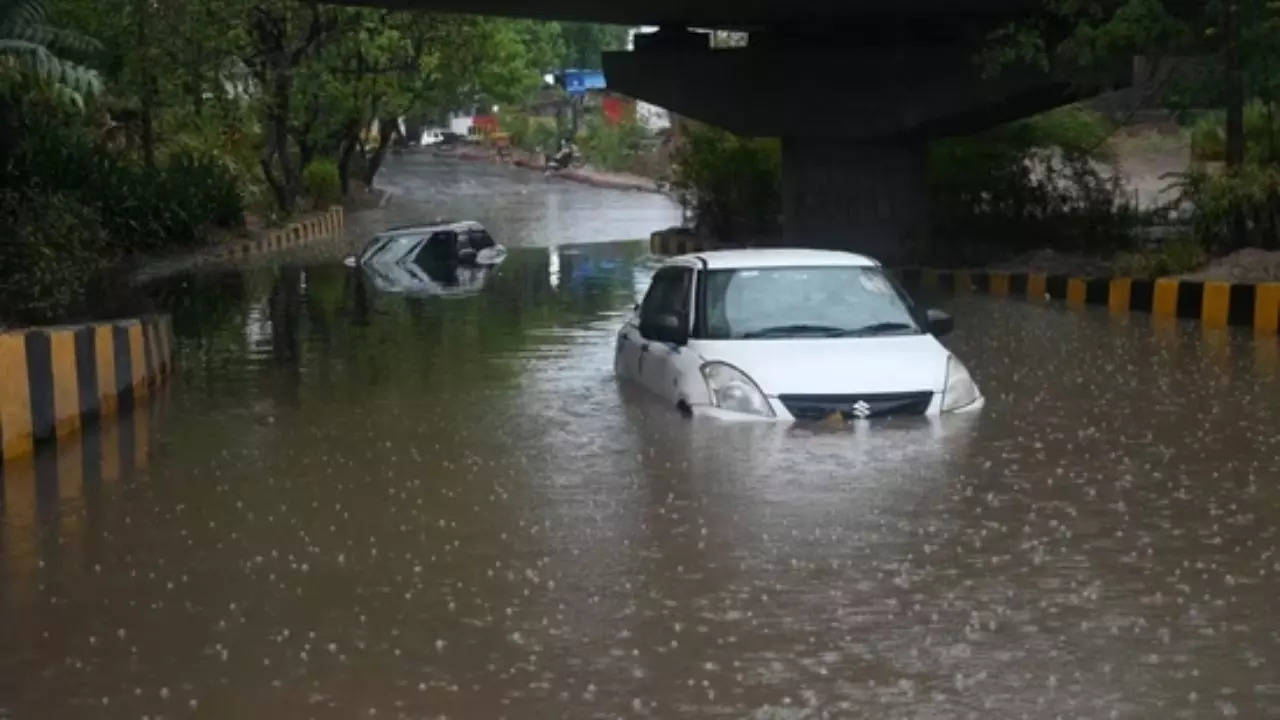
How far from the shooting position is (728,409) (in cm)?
1298

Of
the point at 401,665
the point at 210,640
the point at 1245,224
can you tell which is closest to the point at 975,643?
the point at 401,665

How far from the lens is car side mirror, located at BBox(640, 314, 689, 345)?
45.4 feet

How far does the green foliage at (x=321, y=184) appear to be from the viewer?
5538 centimetres

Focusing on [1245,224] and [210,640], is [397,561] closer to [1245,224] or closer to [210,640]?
[210,640]

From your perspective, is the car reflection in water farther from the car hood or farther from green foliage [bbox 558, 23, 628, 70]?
green foliage [bbox 558, 23, 628, 70]

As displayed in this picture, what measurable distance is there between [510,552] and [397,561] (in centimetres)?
53

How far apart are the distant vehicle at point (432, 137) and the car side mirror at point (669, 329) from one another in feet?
407

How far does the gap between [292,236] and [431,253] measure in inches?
391

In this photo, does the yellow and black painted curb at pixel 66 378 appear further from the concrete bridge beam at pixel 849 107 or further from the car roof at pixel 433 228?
the car roof at pixel 433 228

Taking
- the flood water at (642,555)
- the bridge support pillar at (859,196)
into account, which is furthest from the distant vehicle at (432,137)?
the flood water at (642,555)

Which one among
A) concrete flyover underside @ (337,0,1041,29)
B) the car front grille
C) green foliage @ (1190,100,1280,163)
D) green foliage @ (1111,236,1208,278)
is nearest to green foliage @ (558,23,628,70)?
green foliage @ (1190,100,1280,163)

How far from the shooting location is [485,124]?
5335 inches

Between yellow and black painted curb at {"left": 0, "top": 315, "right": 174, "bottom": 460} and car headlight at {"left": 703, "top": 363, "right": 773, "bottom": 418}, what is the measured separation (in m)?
4.29

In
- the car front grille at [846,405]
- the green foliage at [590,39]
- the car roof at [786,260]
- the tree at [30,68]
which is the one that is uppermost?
the green foliage at [590,39]
